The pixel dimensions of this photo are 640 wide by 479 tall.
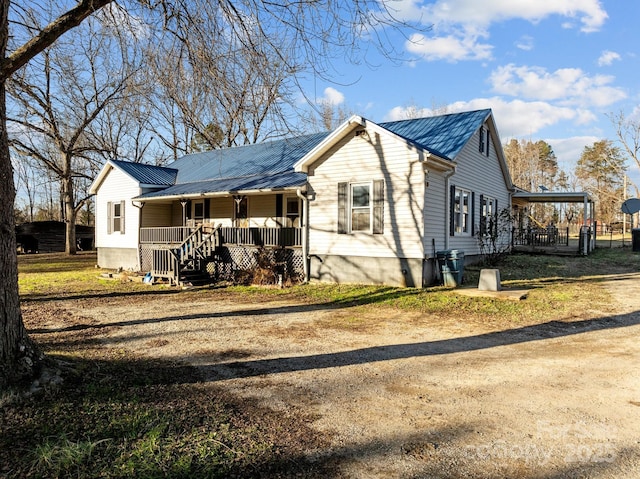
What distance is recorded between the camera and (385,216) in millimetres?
12508

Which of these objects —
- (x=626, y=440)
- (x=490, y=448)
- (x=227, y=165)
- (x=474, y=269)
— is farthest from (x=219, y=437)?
(x=227, y=165)

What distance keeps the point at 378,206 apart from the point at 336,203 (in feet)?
4.69

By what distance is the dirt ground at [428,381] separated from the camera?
315cm

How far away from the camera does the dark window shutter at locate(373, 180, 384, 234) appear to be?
12555mm

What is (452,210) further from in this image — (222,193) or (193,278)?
(193,278)

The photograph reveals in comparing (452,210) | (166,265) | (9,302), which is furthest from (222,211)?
(9,302)

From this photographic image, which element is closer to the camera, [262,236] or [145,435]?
[145,435]

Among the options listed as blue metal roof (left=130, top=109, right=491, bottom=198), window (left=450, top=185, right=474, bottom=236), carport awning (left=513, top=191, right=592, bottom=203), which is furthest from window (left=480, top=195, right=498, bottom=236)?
carport awning (left=513, top=191, right=592, bottom=203)

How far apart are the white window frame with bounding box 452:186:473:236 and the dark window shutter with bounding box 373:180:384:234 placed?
114 inches

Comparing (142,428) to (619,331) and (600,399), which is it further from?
(619,331)

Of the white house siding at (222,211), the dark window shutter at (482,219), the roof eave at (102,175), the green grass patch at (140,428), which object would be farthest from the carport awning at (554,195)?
the roof eave at (102,175)

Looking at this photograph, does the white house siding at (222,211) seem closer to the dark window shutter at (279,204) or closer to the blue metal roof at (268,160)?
the blue metal roof at (268,160)

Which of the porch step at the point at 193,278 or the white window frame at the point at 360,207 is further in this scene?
the porch step at the point at 193,278

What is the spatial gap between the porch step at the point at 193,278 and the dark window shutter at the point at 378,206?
5.96 meters
